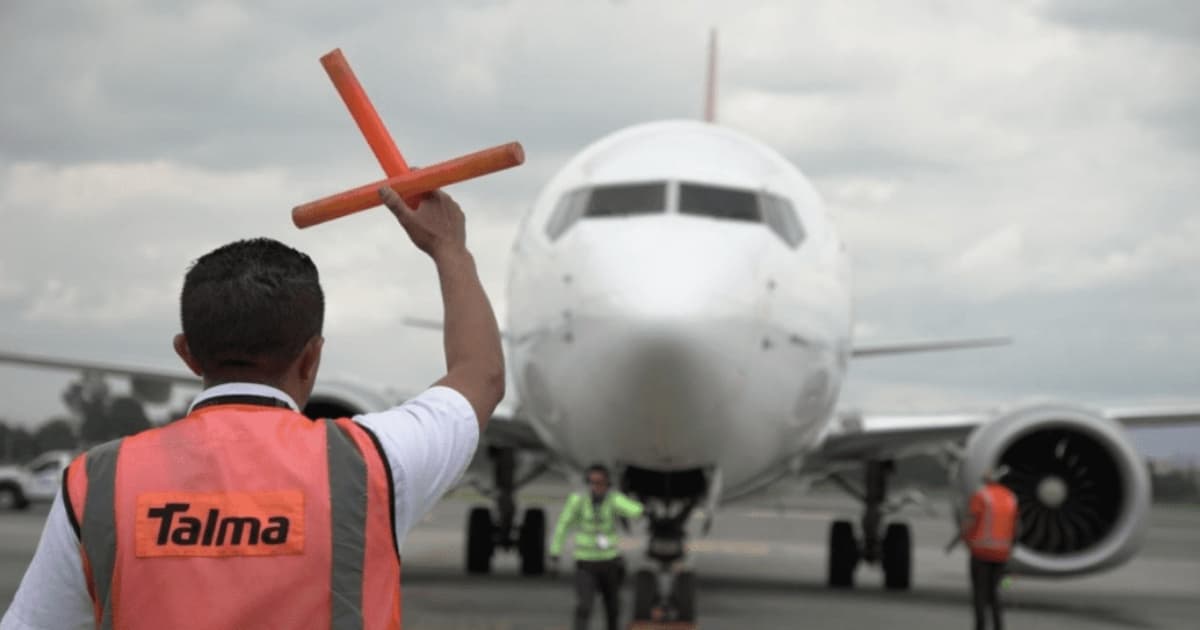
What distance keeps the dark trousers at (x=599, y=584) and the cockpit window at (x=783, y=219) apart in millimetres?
2348

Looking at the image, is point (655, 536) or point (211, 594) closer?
point (211, 594)

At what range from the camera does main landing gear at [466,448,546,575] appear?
46.8 ft

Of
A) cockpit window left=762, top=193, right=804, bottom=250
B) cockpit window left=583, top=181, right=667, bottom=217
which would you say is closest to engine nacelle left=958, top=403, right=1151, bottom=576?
cockpit window left=762, top=193, right=804, bottom=250

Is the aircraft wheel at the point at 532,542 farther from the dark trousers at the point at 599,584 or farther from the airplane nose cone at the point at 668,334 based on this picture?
the dark trousers at the point at 599,584

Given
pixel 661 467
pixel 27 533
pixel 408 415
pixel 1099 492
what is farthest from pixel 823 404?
pixel 27 533

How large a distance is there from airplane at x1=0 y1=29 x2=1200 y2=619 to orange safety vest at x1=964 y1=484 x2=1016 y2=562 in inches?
46.8

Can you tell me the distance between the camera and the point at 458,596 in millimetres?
11727

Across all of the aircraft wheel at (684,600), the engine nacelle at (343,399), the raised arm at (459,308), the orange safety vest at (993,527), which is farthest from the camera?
the engine nacelle at (343,399)

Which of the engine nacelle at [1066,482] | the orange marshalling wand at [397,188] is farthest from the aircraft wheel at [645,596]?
the orange marshalling wand at [397,188]

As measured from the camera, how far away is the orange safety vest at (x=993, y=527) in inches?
391

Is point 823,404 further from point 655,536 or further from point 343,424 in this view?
point 343,424

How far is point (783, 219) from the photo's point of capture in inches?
385

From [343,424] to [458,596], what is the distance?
1022 cm

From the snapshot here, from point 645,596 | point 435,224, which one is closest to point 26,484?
point 645,596
